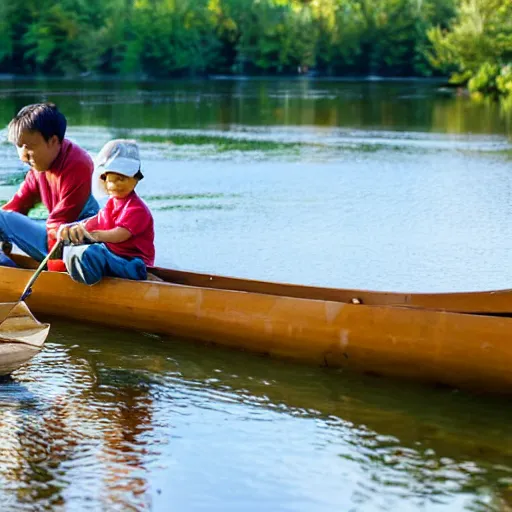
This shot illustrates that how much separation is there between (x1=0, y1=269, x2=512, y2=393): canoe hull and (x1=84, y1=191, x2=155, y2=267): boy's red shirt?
0.25m

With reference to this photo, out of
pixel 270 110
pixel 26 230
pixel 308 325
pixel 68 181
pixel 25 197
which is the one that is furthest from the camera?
pixel 270 110

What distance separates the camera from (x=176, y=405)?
580 cm

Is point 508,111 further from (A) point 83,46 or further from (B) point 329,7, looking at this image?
(B) point 329,7

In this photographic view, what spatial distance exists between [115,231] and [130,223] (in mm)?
101

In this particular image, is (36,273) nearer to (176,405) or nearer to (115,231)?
(115,231)

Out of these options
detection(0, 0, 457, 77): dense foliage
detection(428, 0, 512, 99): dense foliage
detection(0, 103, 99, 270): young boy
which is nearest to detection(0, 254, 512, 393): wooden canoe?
detection(0, 103, 99, 270): young boy

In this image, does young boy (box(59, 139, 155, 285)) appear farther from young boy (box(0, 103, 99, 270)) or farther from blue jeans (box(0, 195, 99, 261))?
blue jeans (box(0, 195, 99, 261))

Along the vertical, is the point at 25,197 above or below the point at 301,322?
above

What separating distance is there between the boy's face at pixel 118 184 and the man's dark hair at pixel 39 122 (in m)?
0.66

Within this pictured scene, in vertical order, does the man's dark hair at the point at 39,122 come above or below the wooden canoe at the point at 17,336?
above

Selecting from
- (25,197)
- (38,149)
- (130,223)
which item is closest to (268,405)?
(130,223)

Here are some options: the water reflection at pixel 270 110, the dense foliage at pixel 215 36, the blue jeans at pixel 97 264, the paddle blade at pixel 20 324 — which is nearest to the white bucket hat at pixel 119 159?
the blue jeans at pixel 97 264

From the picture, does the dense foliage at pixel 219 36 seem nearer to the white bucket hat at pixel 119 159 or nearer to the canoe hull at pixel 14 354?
the white bucket hat at pixel 119 159

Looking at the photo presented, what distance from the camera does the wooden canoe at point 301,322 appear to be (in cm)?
562
